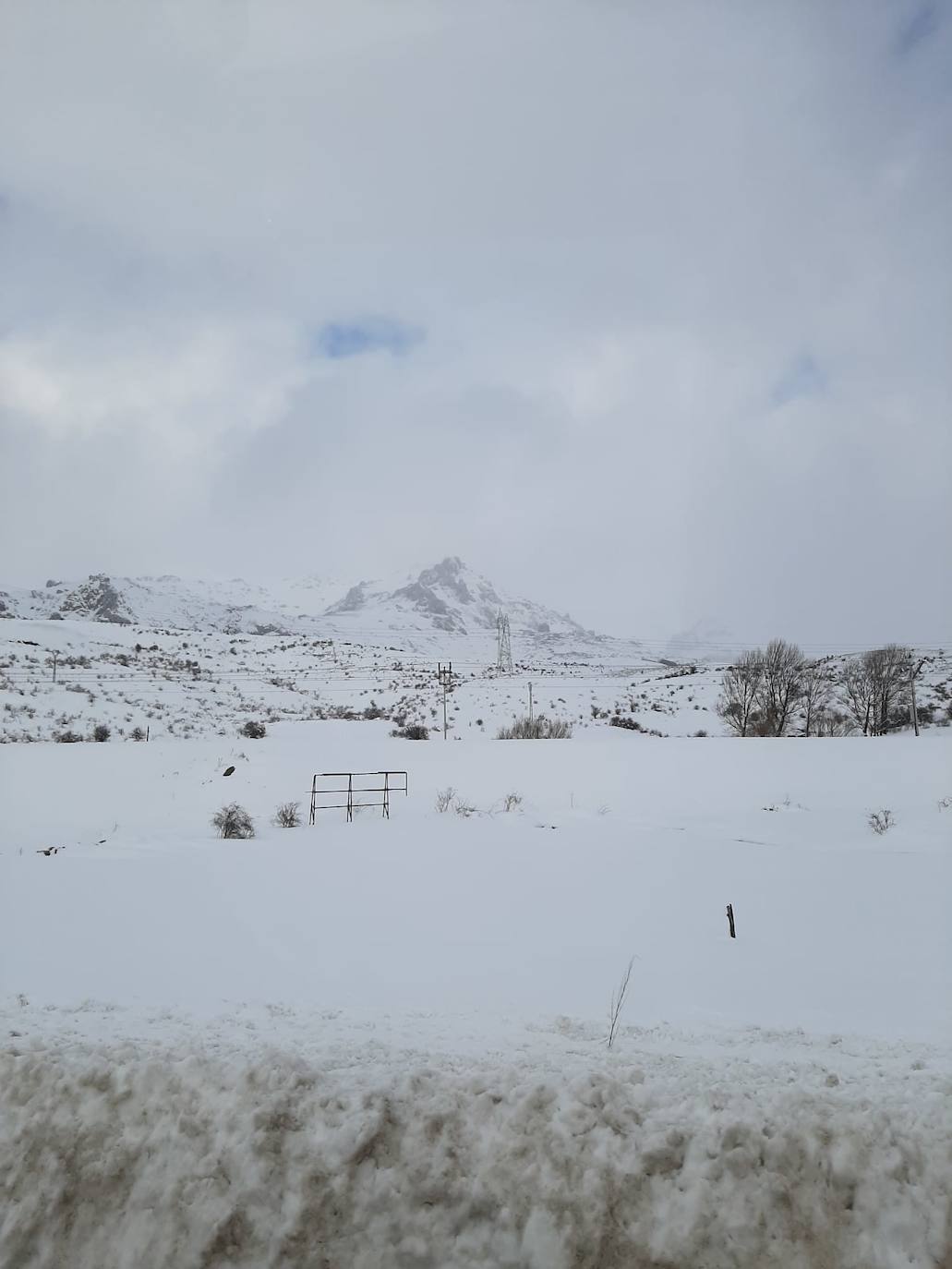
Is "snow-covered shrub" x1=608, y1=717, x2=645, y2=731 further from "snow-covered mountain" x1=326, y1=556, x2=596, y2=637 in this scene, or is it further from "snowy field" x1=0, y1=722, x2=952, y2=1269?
"snow-covered mountain" x1=326, y1=556, x2=596, y2=637

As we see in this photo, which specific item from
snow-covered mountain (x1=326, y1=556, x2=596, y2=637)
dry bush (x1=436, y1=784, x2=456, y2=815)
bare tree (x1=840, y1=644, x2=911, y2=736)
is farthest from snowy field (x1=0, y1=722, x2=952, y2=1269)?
snow-covered mountain (x1=326, y1=556, x2=596, y2=637)

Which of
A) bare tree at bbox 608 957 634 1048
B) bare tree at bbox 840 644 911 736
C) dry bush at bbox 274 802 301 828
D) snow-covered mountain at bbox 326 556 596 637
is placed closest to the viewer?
bare tree at bbox 608 957 634 1048

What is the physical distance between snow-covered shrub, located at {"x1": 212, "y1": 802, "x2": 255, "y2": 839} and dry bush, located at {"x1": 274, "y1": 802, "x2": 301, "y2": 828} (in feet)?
2.52

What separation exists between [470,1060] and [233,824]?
6993 mm

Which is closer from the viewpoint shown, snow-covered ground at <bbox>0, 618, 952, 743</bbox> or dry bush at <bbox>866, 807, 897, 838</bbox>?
dry bush at <bbox>866, 807, 897, 838</bbox>

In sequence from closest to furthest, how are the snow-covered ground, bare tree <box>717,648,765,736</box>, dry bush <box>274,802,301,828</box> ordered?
dry bush <box>274,802,301,828</box> < the snow-covered ground < bare tree <box>717,648,765,736</box>

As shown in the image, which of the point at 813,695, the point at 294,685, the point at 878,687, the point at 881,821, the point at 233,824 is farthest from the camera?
the point at 294,685

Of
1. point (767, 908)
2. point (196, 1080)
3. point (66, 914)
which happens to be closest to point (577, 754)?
point (767, 908)

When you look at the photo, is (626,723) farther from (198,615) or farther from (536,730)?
(198,615)

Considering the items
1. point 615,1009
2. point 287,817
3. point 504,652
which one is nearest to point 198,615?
point 504,652

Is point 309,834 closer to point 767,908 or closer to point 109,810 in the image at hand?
point 109,810

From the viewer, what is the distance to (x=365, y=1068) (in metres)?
1.24

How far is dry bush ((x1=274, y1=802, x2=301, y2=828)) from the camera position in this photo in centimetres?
845

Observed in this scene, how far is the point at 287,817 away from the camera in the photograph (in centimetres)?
854
